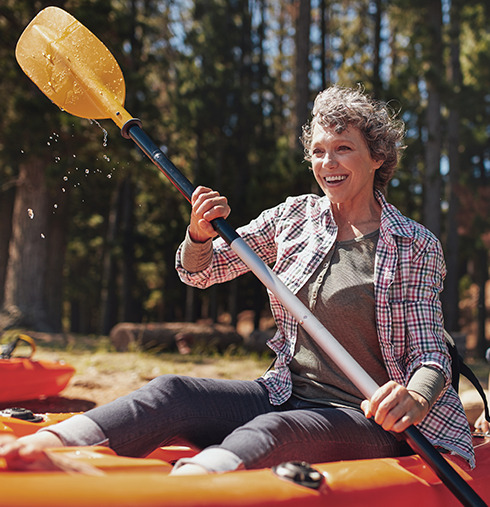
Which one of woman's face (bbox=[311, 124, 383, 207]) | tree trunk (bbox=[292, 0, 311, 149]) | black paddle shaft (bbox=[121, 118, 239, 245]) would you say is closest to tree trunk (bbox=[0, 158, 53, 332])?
tree trunk (bbox=[292, 0, 311, 149])

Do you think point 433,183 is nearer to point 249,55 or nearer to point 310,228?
point 249,55

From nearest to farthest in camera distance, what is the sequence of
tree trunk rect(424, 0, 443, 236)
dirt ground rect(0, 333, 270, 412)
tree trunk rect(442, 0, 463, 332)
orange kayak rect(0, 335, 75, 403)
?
orange kayak rect(0, 335, 75, 403) < dirt ground rect(0, 333, 270, 412) < tree trunk rect(424, 0, 443, 236) < tree trunk rect(442, 0, 463, 332)

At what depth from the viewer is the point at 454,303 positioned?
1202 cm

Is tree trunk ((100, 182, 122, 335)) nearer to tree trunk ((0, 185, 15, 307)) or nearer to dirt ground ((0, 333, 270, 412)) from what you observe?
tree trunk ((0, 185, 15, 307))

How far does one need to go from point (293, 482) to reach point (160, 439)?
463 millimetres

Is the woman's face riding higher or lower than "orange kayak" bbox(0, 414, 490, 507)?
higher

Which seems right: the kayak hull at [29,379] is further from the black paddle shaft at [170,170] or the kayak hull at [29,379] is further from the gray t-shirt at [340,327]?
the gray t-shirt at [340,327]

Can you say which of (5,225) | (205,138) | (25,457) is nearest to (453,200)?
(205,138)

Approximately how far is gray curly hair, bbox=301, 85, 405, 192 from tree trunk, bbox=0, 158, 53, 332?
8126 mm

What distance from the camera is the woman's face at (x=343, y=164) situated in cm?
194

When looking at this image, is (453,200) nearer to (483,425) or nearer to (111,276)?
(111,276)

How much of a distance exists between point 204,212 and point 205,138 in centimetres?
1240

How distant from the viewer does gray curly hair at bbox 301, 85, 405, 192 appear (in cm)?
192

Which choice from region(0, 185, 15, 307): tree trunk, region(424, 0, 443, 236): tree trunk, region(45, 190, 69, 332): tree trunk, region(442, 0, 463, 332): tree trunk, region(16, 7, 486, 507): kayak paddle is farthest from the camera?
region(0, 185, 15, 307): tree trunk
